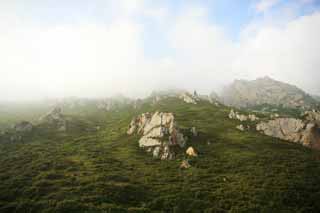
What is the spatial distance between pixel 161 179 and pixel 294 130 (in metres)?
120

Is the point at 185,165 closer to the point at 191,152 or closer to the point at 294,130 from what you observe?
the point at 191,152

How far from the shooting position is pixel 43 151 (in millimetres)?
132000

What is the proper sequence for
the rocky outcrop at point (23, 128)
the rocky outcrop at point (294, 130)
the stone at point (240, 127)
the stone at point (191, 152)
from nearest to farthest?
the stone at point (191, 152)
the rocky outcrop at point (294, 130)
the stone at point (240, 127)
the rocky outcrop at point (23, 128)

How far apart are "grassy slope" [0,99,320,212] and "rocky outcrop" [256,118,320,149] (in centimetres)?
1584

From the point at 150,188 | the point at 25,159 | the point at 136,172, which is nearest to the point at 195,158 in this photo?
the point at 136,172

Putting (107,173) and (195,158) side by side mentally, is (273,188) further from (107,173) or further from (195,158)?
(107,173)

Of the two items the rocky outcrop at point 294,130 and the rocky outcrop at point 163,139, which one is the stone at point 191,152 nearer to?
the rocky outcrop at point 163,139

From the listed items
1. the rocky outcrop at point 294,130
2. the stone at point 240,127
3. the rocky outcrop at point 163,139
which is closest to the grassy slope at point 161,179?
the rocky outcrop at point 163,139

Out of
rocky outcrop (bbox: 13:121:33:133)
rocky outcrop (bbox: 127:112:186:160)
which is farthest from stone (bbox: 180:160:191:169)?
rocky outcrop (bbox: 13:121:33:133)

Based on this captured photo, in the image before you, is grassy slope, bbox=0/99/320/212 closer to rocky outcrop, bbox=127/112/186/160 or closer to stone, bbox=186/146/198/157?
stone, bbox=186/146/198/157

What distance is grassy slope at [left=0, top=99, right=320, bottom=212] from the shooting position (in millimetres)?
64688

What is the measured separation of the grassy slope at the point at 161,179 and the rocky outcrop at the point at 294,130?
15.8 meters

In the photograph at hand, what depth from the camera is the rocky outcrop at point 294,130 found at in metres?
142

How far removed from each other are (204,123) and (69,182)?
433ft
